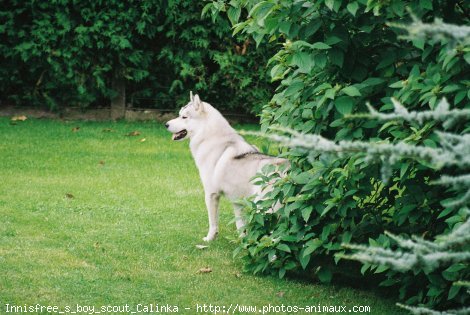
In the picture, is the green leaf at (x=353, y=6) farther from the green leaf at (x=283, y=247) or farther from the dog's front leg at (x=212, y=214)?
the dog's front leg at (x=212, y=214)

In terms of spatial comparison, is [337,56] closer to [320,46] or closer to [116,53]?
[320,46]

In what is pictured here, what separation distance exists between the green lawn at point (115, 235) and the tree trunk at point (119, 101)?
163cm

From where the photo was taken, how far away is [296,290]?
521 cm

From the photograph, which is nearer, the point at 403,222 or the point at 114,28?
the point at 403,222

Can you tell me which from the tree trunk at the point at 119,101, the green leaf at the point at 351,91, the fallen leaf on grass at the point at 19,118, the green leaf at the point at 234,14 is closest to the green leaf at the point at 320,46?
the green leaf at the point at 351,91

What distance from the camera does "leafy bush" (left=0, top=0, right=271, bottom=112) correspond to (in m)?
11.9

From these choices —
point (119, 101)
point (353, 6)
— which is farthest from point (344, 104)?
point (119, 101)

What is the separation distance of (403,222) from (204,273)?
1726 mm

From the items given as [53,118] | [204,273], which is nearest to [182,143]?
[53,118]

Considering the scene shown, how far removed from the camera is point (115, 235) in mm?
6590

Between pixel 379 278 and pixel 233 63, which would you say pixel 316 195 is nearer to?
pixel 379 278

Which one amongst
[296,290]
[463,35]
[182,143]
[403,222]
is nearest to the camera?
[463,35]

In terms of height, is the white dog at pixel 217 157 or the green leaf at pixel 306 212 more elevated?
the green leaf at pixel 306 212

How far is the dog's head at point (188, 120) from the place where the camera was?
6.91 metres
